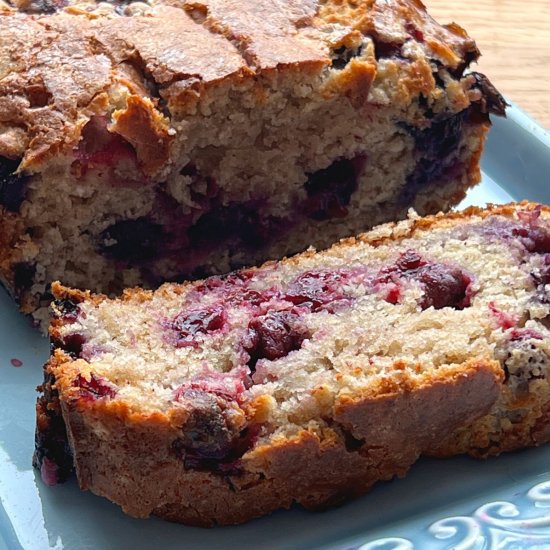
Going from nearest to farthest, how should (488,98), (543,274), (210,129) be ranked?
(543,274) < (210,129) < (488,98)

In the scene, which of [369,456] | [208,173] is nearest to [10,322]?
[208,173]

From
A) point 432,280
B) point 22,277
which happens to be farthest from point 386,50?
point 22,277

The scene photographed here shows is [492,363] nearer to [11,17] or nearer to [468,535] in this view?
[468,535]

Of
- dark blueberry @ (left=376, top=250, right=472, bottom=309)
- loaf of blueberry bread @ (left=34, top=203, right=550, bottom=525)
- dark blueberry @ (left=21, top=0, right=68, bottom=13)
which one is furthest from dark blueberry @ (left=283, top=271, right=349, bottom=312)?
dark blueberry @ (left=21, top=0, right=68, bottom=13)

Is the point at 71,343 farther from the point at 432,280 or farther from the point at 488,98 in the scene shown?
the point at 488,98

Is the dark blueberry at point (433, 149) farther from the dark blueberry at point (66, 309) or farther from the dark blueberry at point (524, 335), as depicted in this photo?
the dark blueberry at point (66, 309)

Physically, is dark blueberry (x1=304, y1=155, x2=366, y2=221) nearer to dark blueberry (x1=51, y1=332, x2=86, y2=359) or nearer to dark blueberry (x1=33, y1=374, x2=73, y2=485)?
dark blueberry (x1=51, y1=332, x2=86, y2=359)

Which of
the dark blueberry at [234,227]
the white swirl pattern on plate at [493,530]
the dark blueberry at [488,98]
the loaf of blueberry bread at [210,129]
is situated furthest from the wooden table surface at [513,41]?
the white swirl pattern on plate at [493,530]
